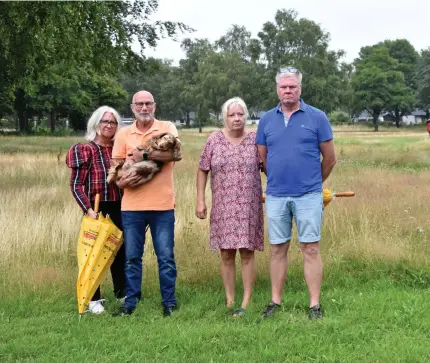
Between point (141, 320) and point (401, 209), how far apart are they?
5.14 meters

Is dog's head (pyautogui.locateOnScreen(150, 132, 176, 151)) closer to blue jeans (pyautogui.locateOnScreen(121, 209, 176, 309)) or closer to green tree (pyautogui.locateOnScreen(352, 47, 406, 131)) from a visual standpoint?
blue jeans (pyautogui.locateOnScreen(121, 209, 176, 309))

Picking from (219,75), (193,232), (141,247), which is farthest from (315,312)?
(219,75)

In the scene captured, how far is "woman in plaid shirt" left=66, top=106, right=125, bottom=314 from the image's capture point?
530cm

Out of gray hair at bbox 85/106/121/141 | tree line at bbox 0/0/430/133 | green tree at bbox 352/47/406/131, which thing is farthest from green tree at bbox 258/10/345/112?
gray hair at bbox 85/106/121/141

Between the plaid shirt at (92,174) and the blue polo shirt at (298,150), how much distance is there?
1.52 m

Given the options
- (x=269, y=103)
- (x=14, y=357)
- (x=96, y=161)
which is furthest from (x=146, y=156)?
(x=269, y=103)

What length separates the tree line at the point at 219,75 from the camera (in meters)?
19.7

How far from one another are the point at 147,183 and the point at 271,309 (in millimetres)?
1502

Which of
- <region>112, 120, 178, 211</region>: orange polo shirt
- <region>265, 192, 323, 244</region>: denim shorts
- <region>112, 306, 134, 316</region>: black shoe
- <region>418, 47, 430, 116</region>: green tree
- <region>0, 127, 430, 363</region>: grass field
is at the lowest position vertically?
<region>112, 306, 134, 316</region>: black shoe

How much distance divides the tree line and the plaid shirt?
1026cm

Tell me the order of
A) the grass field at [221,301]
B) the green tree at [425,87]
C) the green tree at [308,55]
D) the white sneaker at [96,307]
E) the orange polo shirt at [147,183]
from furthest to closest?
the green tree at [425,87] → the green tree at [308,55] → the white sneaker at [96,307] → the orange polo shirt at [147,183] → the grass field at [221,301]

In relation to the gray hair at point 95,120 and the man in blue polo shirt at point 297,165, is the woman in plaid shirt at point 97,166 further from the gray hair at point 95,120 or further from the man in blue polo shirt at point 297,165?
the man in blue polo shirt at point 297,165

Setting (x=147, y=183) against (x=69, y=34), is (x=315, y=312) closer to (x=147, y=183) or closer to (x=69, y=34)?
(x=147, y=183)

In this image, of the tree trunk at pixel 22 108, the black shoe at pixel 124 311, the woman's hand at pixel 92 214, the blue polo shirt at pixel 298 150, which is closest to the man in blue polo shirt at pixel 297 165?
the blue polo shirt at pixel 298 150
